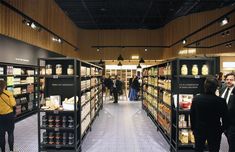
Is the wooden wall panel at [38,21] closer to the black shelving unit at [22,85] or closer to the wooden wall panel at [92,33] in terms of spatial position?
the wooden wall panel at [92,33]

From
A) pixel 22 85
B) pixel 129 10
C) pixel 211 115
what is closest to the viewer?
pixel 211 115

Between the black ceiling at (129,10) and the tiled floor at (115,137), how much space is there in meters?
6.21

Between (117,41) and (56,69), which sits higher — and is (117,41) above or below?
above

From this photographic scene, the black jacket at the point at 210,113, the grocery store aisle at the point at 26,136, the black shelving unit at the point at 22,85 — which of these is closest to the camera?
the black jacket at the point at 210,113

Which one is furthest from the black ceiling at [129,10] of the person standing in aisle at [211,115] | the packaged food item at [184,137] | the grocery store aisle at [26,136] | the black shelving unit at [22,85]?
the person standing in aisle at [211,115]

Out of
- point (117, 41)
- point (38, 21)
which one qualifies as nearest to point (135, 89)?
point (117, 41)

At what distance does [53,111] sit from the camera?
5.18 m

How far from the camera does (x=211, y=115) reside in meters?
3.56

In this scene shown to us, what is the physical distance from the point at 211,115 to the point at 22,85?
8.21m

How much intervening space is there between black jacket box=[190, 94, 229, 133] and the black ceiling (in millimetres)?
8889

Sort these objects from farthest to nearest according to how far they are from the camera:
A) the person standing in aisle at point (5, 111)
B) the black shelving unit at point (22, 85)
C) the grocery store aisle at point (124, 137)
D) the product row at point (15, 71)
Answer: the black shelving unit at point (22, 85), the product row at point (15, 71), the grocery store aisle at point (124, 137), the person standing in aisle at point (5, 111)

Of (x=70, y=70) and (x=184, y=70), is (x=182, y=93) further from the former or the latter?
(x=70, y=70)

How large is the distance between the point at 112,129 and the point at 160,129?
159 centimetres

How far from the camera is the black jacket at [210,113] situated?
351 centimetres
